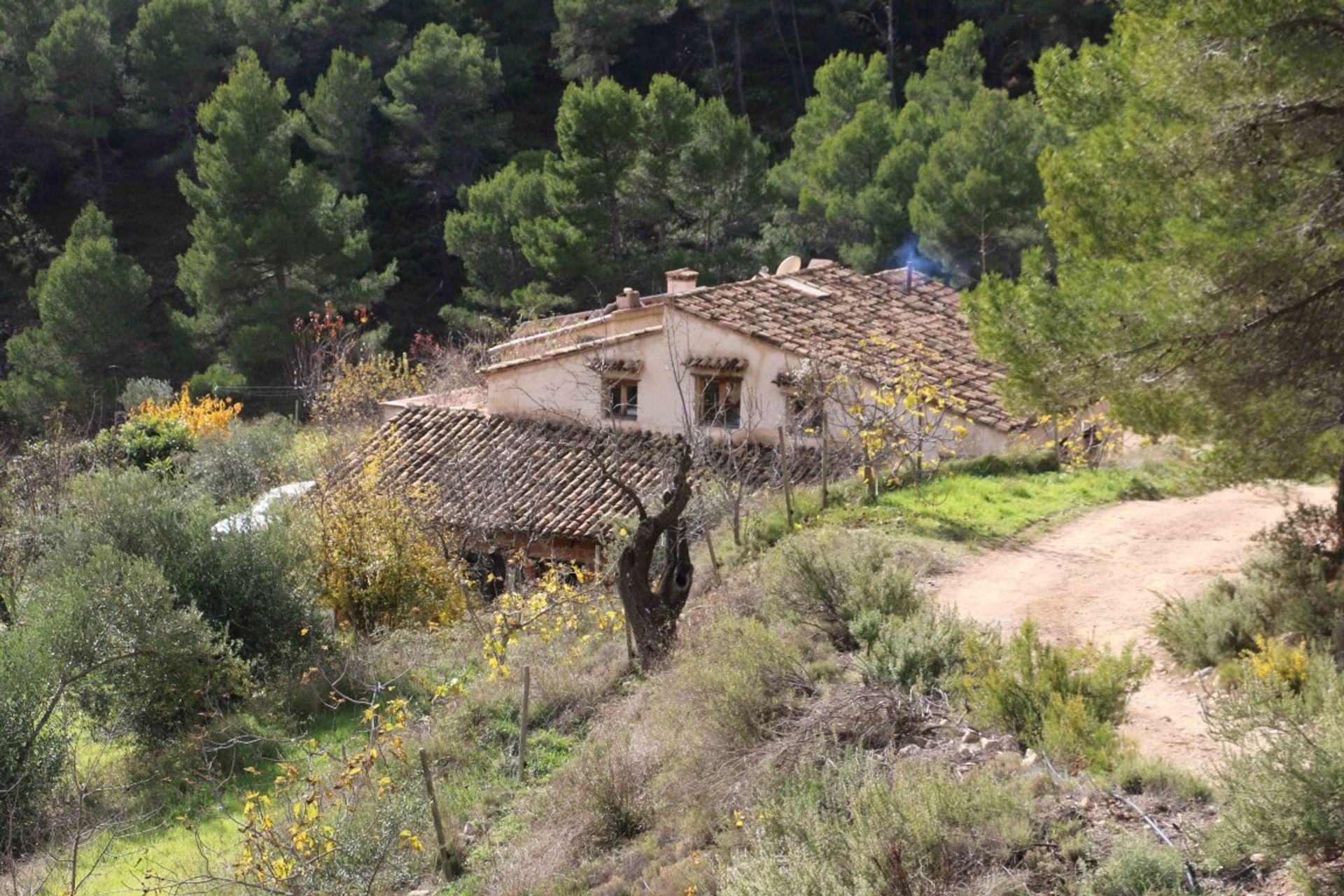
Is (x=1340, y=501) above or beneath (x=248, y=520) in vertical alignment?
beneath

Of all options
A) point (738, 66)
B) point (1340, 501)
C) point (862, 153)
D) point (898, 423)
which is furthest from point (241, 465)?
point (738, 66)

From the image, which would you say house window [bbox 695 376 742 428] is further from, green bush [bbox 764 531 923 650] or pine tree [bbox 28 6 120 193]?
pine tree [bbox 28 6 120 193]

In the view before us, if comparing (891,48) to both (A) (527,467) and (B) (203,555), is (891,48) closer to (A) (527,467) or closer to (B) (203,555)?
(A) (527,467)

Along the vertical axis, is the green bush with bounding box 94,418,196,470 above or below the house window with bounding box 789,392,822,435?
above

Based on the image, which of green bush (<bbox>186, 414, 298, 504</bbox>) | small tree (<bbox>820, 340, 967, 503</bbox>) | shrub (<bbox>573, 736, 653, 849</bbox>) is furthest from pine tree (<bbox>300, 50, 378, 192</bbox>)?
shrub (<bbox>573, 736, 653, 849</bbox>)

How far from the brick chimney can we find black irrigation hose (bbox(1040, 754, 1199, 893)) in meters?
18.2

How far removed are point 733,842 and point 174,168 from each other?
45.6 m

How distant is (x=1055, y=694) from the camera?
752 centimetres

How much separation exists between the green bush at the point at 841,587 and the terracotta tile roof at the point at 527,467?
632 cm

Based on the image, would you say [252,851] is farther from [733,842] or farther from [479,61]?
[479,61]

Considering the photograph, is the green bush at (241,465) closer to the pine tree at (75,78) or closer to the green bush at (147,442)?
the green bush at (147,442)

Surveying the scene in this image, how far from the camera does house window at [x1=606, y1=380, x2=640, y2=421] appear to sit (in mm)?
20609

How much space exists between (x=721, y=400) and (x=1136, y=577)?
9.01m

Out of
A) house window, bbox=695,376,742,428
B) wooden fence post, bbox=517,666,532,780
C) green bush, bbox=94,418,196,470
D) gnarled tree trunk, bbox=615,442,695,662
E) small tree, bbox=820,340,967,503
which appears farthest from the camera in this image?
green bush, bbox=94,418,196,470
